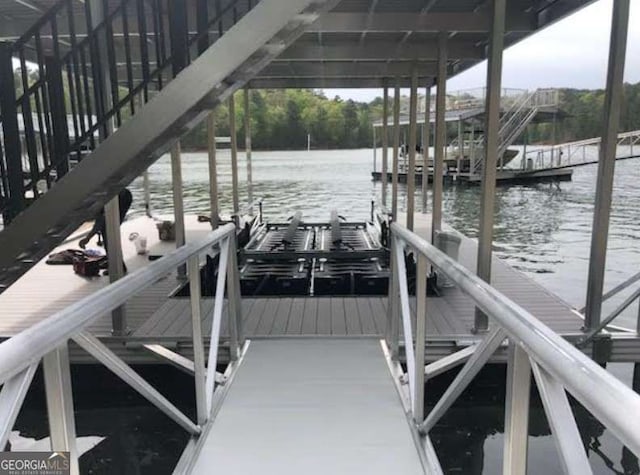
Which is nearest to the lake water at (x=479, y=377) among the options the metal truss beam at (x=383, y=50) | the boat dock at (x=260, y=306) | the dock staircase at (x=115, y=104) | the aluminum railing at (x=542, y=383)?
the boat dock at (x=260, y=306)

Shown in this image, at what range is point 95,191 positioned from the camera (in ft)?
8.66

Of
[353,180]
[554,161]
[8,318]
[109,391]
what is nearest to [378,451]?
[109,391]

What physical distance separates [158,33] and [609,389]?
111 inches

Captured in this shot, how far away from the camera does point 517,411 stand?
121 centimetres

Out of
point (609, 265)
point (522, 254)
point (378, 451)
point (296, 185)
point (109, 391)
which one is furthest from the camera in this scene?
point (296, 185)

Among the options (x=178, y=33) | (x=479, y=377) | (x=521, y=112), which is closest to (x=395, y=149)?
(x=479, y=377)

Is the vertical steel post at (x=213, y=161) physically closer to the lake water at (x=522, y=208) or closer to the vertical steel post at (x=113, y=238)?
the vertical steel post at (x=113, y=238)

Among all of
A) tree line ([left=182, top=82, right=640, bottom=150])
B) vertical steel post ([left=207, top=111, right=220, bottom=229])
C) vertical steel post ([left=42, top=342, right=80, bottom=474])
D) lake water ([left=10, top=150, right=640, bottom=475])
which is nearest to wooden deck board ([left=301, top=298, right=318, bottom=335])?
lake water ([left=10, top=150, right=640, bottom=475])

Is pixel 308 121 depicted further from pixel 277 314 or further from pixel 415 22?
pixel 277 314

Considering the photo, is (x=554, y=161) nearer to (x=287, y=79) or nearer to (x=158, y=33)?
(x=287, y=79)

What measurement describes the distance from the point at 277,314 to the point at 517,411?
3.31m

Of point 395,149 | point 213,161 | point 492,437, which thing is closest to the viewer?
point 492,437

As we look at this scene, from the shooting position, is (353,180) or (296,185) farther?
(353,180)

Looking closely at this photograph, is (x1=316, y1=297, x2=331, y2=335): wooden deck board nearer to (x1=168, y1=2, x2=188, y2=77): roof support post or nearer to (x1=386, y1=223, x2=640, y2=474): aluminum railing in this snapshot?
(x1=386, y1=223, x2=640, y2=474): aluminum railing
